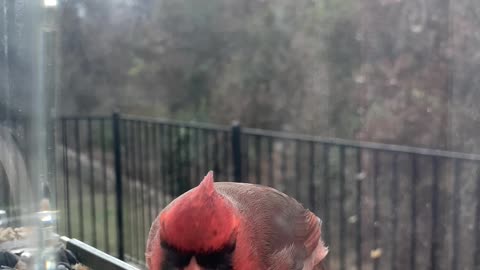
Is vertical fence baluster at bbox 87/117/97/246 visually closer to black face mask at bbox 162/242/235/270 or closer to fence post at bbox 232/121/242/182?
fence post at bbox 232/121/242/182

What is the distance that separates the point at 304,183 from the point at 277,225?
258cm

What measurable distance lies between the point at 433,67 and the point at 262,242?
2.37 metres

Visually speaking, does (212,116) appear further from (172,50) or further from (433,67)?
(433,67)

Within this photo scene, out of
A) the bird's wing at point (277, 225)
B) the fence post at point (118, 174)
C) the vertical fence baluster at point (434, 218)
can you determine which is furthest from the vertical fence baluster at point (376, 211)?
the fence post at point (118, 174)

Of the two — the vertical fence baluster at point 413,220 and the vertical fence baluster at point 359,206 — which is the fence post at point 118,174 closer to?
the vertical fence baluster at point 359,206

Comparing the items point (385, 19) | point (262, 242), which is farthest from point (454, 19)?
point (262, 242)

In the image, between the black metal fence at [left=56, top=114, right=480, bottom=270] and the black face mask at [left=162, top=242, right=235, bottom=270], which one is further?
the black metal fence at [left=56, top=114, right=480, bottom=270]

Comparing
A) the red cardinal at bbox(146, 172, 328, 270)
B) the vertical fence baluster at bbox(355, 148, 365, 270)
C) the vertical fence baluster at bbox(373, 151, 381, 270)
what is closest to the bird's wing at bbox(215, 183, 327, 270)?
the red cardinal at bbox(146, 172, 328, 270)

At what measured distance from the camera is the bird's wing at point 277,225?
1.34 meters

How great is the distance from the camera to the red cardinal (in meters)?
0.96

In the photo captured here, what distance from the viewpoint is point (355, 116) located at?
12.6 feet

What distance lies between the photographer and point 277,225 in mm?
1489

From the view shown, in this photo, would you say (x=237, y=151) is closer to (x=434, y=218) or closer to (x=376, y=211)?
(x=376, y=211)

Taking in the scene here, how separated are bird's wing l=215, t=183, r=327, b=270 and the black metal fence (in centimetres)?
108
